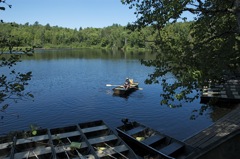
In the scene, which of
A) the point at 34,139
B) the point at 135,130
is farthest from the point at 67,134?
the point at 135,130

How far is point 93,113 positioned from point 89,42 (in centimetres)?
17294

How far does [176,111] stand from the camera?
28.7 meters

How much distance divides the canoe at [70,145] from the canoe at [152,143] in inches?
A: 53.7

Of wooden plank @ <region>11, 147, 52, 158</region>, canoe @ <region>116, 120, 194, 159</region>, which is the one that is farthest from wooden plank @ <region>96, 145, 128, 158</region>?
wooden plank @ <region>11, 147, 52, 158</region>

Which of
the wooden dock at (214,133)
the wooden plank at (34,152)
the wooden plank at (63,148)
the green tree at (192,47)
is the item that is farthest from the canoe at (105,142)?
the green tree at (192,47)

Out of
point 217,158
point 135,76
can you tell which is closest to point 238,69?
point 217,158

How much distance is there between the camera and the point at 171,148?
15625 millimetres

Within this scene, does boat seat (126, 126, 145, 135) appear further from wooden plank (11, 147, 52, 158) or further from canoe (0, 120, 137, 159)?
wooden plank (11, 147, 52, 158)

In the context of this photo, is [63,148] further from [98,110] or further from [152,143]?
[98,110]

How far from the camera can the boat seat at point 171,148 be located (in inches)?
597

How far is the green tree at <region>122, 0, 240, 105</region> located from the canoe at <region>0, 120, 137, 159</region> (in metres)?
6.85

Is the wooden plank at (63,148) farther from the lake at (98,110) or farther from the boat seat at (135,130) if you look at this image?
the lake at (98,110)

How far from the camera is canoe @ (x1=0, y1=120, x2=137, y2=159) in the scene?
15013 mm

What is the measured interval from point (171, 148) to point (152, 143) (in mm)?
1410
